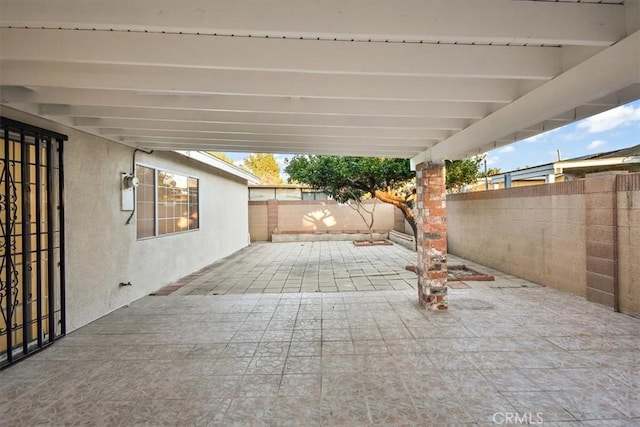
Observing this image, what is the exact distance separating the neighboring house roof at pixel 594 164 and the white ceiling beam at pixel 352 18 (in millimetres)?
7670

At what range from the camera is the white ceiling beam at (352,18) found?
1739 millimetres

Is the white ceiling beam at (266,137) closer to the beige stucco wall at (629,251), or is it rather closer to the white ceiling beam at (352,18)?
the white ceiling beam at (352,18)

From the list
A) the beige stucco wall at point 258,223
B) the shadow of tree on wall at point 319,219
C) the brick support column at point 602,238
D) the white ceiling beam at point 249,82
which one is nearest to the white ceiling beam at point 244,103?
the white ceiling beam at point 249,82

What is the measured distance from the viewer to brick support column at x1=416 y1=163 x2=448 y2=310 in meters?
4.50

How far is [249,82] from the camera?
2.58m

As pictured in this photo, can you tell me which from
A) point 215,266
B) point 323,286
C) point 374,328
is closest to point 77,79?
point 374,328

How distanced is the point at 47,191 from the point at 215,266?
5.10 meters

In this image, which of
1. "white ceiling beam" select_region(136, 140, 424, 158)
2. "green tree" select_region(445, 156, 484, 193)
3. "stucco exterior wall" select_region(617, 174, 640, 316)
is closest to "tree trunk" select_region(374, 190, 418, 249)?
"green tree" select_region(445, 156, 484, 193)

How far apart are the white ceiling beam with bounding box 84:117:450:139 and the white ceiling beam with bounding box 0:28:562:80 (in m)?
1.39

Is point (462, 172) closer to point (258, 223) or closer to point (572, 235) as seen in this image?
point (572, 235)

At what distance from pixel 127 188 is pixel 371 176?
580 cm

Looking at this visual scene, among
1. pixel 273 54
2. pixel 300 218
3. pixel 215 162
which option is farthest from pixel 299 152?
pixel 300 218

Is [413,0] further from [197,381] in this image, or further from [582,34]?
[197,381]

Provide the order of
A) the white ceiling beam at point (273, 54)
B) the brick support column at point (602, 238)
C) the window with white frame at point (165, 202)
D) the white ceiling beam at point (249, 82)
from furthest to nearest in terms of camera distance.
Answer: the window with white frame at point (165, 202)
the brick support column at point (602, 238)
the white ceiling beam at point (249, 82)
the white ceiling beam at point (273, 54)
